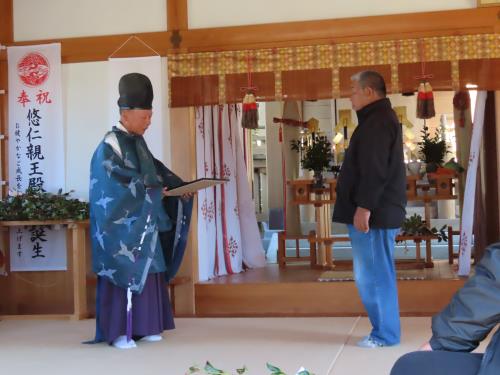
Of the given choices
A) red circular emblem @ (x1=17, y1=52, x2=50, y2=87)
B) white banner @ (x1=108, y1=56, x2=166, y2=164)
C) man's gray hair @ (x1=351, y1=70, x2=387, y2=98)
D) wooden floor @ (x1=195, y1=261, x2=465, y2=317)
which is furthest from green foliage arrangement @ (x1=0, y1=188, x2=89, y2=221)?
man's gray hair @ (x1=351, y1=70, x2=387, y2=98)

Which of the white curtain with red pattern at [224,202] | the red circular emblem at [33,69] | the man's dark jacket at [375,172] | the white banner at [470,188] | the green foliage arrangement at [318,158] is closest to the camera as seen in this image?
the man's dark jacket at [375,172]

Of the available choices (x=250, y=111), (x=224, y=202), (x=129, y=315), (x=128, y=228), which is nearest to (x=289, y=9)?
(x=250, y=111)

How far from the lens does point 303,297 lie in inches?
199

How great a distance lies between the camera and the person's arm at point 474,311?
5.09 ft

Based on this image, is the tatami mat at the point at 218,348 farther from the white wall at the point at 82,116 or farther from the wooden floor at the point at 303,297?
the white wall at the point at 82,116

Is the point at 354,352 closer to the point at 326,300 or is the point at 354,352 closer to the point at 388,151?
the point at 388,151

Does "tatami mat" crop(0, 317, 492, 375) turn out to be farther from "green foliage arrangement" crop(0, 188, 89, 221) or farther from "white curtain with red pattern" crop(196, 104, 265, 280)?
"white curtain with red pattern" crop(196, 104, 265, 280)

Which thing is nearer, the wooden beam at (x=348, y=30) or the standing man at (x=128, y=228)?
the standing man at (x=128, y=228)

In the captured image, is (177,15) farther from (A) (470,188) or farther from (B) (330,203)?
(A) (470,188)

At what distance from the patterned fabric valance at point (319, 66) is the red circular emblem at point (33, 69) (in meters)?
0.97

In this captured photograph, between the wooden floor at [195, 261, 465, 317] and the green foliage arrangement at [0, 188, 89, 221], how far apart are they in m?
0.97

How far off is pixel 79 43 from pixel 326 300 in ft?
8.31

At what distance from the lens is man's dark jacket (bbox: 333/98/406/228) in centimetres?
362

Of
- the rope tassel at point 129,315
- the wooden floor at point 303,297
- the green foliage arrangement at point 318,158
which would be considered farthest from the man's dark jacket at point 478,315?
the green foliage arrangement at point 318,158
